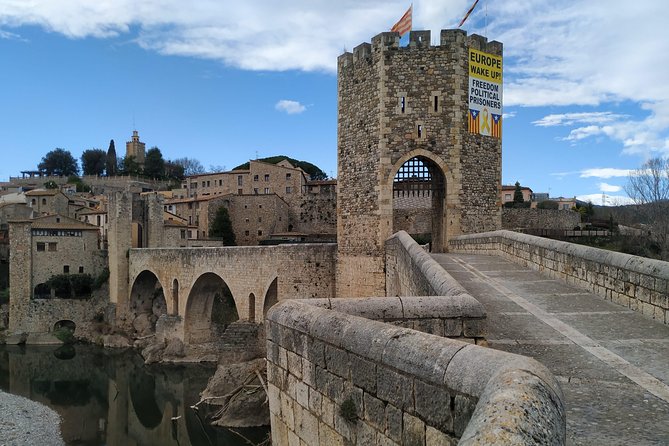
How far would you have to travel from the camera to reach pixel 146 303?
35.7m

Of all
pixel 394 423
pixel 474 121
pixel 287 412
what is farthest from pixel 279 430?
pixel 474 121

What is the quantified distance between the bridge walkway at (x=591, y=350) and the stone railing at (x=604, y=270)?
16cm

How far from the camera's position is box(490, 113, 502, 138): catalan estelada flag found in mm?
15969

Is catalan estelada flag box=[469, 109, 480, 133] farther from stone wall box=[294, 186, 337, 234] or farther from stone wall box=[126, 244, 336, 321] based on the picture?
stone wall box=[294, 186, 337, 234]

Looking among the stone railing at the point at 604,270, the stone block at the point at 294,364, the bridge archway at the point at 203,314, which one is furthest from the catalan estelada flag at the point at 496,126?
the bridge archway at the point at 203,314

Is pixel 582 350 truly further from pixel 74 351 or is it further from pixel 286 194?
pixel 286 194

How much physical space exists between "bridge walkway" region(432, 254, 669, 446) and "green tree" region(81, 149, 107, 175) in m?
91.9

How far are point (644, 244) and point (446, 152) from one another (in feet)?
59.0

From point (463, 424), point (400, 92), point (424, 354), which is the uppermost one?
point (400, 92)

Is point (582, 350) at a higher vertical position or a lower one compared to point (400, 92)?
lower

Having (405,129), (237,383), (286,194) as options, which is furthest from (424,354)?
(286,194)

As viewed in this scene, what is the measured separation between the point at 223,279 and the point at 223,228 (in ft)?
68.8

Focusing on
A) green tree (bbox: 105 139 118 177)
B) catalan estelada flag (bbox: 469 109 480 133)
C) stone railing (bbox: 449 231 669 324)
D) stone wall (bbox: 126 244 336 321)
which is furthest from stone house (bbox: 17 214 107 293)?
green tree (bbox: 105 139 118 177)

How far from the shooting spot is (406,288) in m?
10.1
